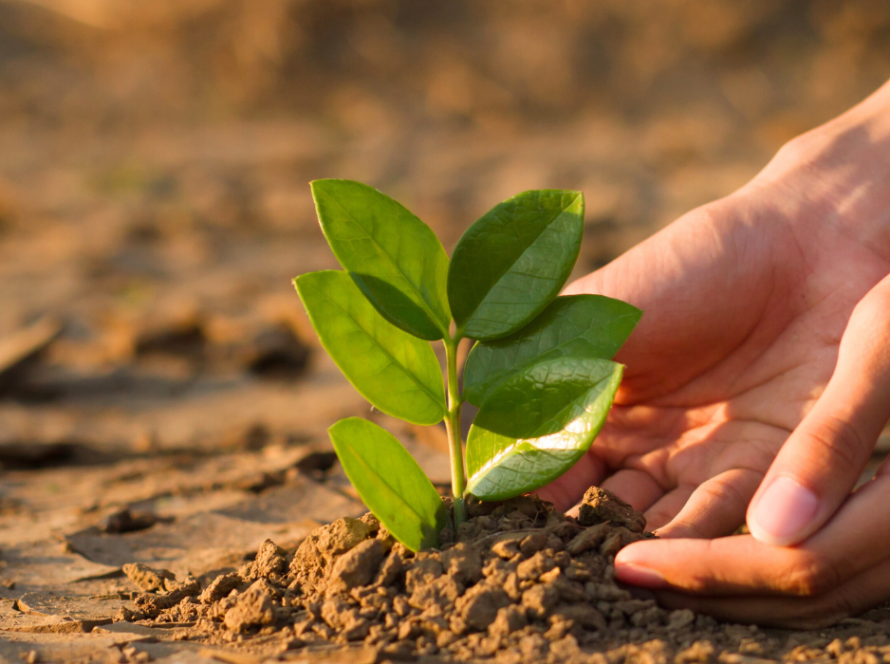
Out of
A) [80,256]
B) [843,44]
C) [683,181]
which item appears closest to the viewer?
[80,256]

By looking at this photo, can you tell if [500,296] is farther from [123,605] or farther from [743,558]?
[123,605]

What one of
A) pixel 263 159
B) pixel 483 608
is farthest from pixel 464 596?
pixel 263 159

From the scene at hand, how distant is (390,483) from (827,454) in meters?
0.63

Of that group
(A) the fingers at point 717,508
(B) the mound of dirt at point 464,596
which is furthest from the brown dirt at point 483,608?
(A) the fingers at point 717,508

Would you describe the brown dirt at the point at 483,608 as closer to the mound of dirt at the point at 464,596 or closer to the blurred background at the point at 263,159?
the mound of dirt at the point at 464,596

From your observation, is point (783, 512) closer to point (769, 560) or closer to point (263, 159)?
point (769, 560)

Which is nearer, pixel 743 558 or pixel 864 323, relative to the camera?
pixel 743 558

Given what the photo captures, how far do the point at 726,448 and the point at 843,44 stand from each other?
6.69 meters

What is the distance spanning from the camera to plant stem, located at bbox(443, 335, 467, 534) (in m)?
1.26

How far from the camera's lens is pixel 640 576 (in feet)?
3.69

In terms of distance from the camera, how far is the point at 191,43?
8047 mm

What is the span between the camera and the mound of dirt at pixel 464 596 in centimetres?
104

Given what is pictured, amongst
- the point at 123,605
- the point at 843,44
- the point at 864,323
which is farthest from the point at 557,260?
the point at 843,44

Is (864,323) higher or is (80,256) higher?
(80,256)
